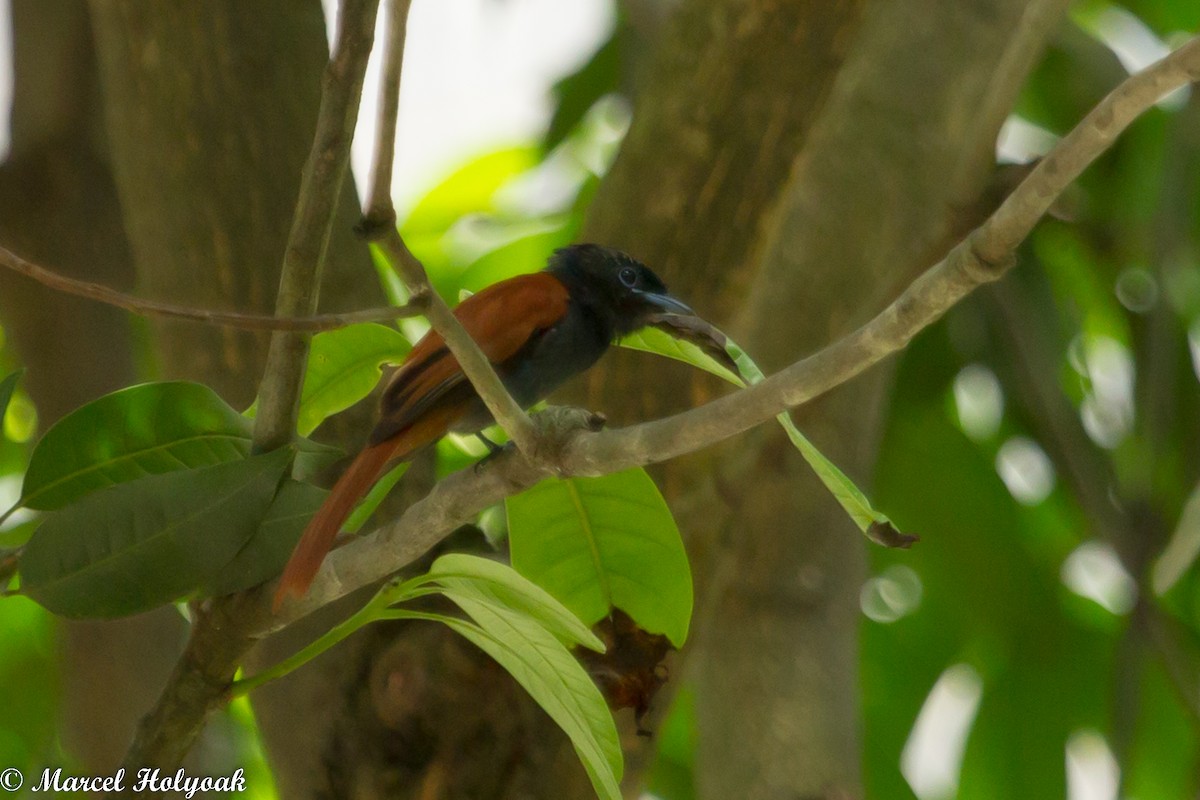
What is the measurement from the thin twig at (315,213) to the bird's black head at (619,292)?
86 centimetres

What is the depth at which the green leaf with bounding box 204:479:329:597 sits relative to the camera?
160 cm

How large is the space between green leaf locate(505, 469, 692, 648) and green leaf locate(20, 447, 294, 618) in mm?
418

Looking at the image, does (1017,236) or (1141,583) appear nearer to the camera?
(1017,236)

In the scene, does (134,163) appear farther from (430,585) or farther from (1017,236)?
(1017,236)

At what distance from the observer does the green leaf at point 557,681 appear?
58.0 inches

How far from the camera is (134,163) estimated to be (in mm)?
2568

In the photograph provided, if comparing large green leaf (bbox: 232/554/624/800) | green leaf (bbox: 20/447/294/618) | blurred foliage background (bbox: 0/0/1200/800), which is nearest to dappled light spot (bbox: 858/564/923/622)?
blurred foliage background (bbox: 0/0/1200/800)

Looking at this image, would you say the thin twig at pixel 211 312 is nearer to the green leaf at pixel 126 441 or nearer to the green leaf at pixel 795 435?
the green leaf at pixel 795 435

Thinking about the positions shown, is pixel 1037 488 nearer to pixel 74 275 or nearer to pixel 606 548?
pixel 606 548

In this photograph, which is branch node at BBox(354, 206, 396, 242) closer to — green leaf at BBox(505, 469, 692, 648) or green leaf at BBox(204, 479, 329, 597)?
green leaf at BBox(204, 479, 329, 597)

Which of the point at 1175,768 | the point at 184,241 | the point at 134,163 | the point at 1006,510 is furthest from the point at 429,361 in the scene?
the point at 1175,768

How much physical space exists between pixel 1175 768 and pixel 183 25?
9.93 feet

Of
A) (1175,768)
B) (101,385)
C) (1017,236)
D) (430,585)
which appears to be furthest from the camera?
(1175,768)

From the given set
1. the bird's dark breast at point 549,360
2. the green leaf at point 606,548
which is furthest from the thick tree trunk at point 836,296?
the green leaf at point 606,548
